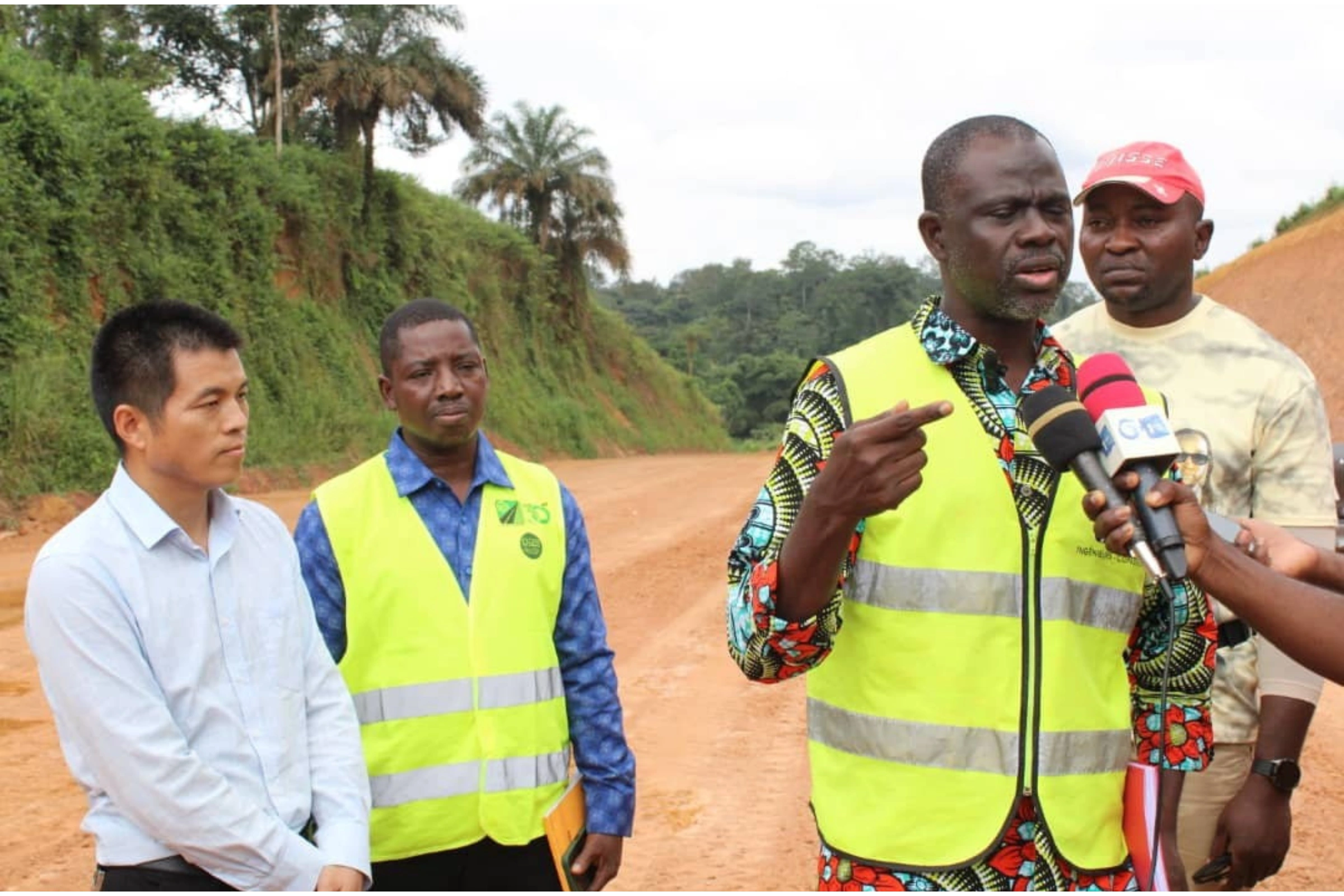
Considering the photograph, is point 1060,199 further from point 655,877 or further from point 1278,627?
point 655,877

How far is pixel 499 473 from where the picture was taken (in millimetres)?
3295

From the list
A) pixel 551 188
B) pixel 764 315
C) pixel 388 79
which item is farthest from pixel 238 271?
pixel 764 315

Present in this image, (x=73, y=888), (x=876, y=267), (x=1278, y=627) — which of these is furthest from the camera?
(x=876, y=267)

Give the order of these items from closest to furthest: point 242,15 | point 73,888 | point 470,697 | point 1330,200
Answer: point 470,697 → point 73,888 → point 242,15 → point 1330,200

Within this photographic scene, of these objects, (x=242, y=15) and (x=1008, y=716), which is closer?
(x=1008, y=716)

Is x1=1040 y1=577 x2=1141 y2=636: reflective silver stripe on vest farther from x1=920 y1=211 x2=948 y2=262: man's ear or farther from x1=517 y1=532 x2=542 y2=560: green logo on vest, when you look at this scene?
x1=517 y1=532 x2=542 y2=560: green logo on vest

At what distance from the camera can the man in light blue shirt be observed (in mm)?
2367

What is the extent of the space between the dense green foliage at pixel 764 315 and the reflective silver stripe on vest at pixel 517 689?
52.1m

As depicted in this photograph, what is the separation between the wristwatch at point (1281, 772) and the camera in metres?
2.92

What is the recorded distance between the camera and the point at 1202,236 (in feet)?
10.6

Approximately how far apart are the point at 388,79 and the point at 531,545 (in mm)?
25969

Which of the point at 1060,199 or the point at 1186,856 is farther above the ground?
the point at 1060,199

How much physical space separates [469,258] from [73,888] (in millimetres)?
30553

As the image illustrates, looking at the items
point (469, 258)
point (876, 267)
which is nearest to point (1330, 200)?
point (469, 258)
